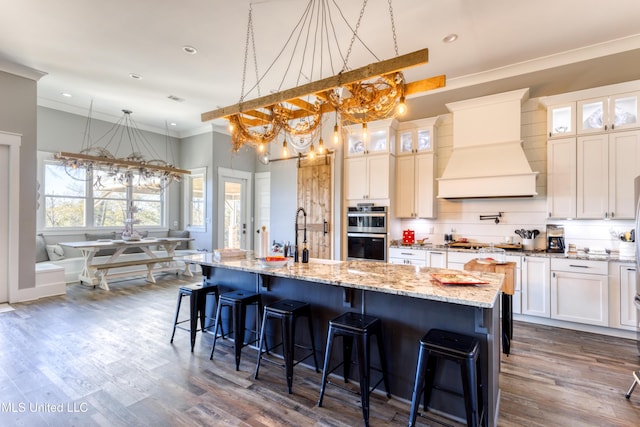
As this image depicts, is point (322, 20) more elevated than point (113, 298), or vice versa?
point (322, 20)

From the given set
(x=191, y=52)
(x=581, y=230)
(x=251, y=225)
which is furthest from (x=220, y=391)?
(x=251, y=225)

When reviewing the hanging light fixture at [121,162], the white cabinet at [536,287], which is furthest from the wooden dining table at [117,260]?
the white cabinet at [536,287]

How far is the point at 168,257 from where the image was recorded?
6582 millimetres

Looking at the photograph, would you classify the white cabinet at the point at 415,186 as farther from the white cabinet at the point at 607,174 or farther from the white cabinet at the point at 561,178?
the white cabinet at the point at 607,174

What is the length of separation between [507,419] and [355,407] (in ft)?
3.37

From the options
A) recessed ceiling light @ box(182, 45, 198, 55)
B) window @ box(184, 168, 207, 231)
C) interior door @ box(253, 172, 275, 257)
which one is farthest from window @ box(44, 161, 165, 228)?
recessed ceiling light @ box(182, 45, 198, 55)

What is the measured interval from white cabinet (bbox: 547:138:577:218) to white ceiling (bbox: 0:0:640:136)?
785mm

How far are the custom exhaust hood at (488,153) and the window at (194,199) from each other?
18.5 feet

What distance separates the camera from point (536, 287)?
12.6 feet

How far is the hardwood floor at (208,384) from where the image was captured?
2086 mm

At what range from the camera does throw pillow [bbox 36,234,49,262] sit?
5.66m

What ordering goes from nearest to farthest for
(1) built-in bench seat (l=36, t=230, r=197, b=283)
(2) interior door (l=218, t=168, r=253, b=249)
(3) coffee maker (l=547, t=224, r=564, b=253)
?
(3) coffee maker (l=547, t=224, r=564, b=253), (1) built-in bench seat (l=36, t=230, r=197, b=283), (2) interior door (l=218, t=168, r=253, b=249)

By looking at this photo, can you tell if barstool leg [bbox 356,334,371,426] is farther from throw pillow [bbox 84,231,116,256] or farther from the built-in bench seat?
throw pillow [bbox 84,231,116,256]

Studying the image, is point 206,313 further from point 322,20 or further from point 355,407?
point 322,20
